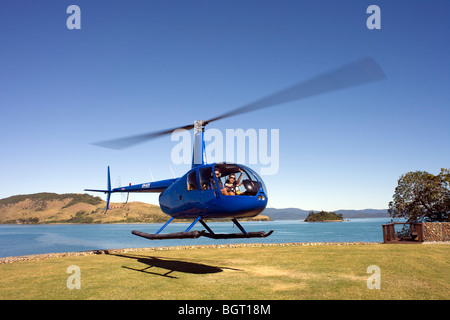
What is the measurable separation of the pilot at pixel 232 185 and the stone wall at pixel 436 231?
70.7ft

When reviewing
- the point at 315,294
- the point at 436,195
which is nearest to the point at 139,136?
the point at 315,294

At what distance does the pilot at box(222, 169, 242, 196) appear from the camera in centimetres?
1015

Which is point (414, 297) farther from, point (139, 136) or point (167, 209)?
point (139, 136)

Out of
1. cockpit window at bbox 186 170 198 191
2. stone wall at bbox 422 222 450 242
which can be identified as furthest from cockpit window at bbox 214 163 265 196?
stone wall at bbox 422 222 450 242

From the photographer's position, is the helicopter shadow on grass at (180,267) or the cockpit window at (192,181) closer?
the cockpit window at (192,181)

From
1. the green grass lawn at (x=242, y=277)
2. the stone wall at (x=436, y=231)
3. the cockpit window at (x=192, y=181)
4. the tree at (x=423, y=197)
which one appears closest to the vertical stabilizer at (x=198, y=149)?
the cockpit window at (x=192, y=181)

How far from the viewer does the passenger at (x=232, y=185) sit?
1014 centimetres

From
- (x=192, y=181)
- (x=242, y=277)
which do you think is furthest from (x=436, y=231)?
(x=192, y=181)

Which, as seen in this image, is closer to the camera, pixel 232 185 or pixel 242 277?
pixel 232 185

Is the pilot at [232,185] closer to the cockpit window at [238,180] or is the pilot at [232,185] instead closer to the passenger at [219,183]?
the cockpit window at [238,180]

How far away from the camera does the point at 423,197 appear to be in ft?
110

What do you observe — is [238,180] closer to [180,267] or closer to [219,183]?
[219,183]

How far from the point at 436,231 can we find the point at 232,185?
2236 centimetres
